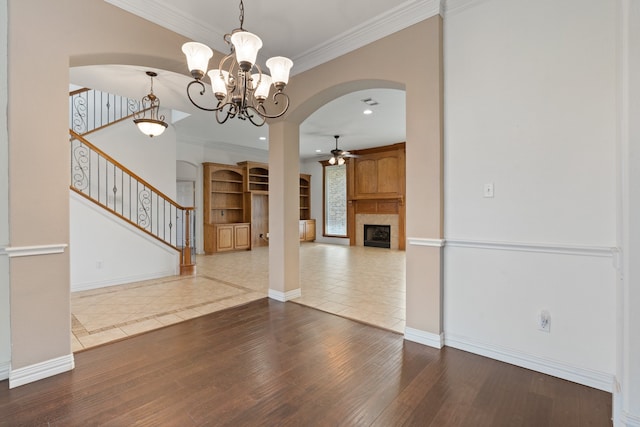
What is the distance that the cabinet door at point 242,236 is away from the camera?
8.68m

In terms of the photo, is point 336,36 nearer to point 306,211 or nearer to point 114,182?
point 114,182

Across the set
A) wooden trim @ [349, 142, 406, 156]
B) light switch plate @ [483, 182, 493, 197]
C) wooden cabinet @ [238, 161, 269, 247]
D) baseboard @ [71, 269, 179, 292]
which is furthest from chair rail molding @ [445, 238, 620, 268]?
wooden cabinet @ [238, 161, 269, 247]

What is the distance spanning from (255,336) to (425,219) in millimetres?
1973

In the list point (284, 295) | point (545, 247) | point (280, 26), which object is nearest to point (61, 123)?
point (280, 26)

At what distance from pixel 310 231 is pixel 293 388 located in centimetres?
898

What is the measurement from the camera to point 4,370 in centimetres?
212

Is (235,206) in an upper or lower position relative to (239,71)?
lower

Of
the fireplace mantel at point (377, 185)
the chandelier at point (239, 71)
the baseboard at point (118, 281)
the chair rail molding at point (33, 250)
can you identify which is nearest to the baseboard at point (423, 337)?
the chandelier at point (239, 71)

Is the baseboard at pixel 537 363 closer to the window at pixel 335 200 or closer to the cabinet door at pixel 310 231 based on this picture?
the window at pixel 335 200

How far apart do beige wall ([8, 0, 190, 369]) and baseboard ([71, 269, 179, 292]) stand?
2.77 m

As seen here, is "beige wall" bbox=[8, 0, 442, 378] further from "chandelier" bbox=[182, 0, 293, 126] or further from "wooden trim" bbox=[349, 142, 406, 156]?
"wooden trim" bbox=[349, 142, 406, 156]

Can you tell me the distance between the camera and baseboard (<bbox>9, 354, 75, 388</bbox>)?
205 centimetres

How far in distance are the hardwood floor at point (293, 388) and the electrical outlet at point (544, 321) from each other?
1.12 feet

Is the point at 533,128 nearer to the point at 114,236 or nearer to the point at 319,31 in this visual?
the point at 319,31
